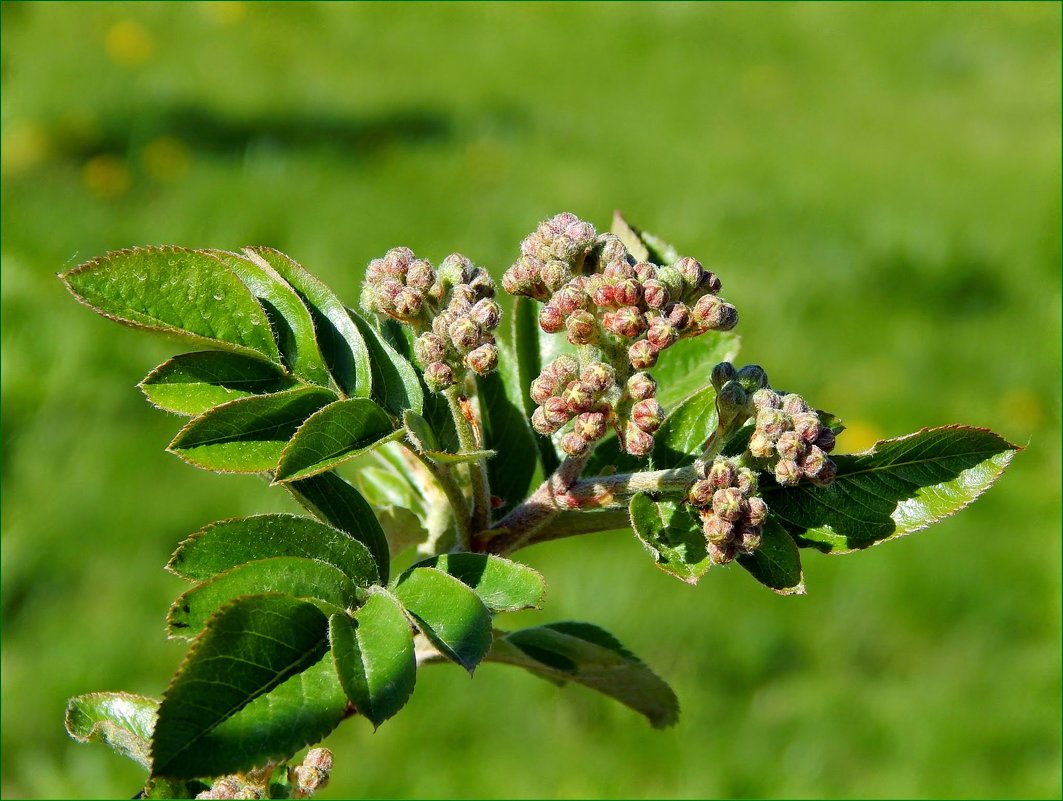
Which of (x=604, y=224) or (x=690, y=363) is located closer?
(x=690, y=363)

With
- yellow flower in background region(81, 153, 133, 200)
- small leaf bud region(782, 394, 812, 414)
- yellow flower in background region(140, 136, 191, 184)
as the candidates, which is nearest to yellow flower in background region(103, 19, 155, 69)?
yellow flower in background region(140, 136, 191, 184)

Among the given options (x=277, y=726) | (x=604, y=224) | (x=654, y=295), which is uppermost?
(x=654, y=295)

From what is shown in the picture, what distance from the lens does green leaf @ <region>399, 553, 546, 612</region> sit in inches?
45.9

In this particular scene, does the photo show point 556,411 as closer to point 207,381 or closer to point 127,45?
point 207,381

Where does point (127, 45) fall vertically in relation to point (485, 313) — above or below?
below

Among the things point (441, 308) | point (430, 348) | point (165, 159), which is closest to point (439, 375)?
point (430, 348)

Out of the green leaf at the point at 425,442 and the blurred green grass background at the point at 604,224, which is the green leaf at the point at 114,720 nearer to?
the green leaf at the point at 425,442

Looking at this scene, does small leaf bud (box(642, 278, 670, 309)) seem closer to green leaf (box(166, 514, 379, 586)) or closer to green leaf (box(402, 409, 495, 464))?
green leaf (box(402, 409, 495, 464))

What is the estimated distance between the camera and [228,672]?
3.40 ft

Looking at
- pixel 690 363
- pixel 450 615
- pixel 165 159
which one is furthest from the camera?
pixel 165 159

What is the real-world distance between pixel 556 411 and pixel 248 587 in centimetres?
38

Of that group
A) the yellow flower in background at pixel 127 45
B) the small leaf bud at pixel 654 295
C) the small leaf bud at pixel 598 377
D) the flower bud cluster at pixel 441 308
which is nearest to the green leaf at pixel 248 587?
the flower bud cluster at pixel 441 308

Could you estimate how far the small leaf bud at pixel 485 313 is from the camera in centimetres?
125

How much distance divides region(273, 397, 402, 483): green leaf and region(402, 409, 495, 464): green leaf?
0.05ft
